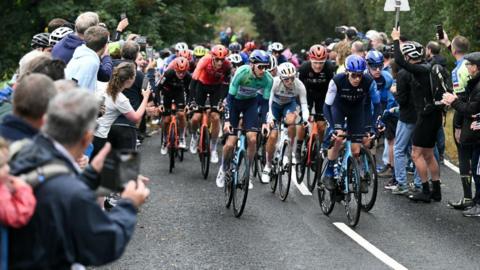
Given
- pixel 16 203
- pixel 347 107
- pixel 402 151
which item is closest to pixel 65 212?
pixel 16 203

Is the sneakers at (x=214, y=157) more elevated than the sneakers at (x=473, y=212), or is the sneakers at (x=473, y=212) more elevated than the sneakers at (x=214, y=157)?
the sneakers at (x=473, y=212)

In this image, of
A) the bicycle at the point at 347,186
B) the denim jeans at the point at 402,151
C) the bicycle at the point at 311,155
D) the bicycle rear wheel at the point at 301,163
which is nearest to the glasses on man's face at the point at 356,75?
the bicycle at the point at 347,186

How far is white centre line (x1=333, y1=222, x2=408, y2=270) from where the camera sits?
26.8ft

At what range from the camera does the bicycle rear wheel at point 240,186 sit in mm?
10312

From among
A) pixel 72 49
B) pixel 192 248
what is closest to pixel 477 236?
pixel 192 248

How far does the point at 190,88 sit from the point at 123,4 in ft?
43.5

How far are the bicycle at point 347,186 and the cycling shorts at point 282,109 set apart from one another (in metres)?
2.25

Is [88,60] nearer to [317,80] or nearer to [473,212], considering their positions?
[473,212]

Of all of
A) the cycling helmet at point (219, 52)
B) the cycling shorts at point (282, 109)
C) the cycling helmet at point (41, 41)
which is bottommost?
the cycling shorts at point (282, 109)

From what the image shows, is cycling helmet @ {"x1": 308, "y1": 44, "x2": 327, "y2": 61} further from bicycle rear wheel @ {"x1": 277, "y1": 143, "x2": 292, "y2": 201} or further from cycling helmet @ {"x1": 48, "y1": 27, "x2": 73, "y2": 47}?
cycling helmet @ {"x1": 48, "y1": 27, "x2": 73, "y2": 47}

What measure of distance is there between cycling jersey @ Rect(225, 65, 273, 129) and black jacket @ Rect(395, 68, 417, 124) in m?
1.96

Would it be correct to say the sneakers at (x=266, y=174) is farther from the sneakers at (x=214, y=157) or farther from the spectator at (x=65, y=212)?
the spectator at (x=65, y=212)

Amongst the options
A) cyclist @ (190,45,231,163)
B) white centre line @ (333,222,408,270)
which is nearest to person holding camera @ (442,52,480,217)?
white centre line @ (333,222,408,270)

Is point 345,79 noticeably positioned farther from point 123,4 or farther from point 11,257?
point 123,4
